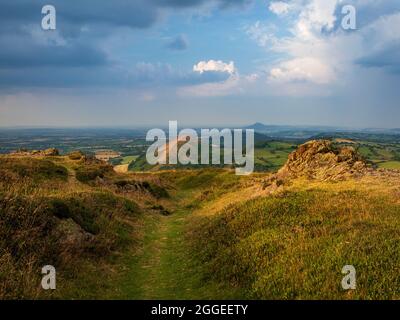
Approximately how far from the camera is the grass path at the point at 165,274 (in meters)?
14.3

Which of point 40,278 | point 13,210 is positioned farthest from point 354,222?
point 13,210

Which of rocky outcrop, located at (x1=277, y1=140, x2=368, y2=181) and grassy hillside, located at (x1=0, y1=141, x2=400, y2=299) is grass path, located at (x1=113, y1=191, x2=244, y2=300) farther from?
rocky outcrop, located at (x1=277, y1=140, x2=368, y2=181)

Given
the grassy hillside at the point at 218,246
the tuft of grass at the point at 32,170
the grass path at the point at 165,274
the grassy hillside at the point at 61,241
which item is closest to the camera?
the grassy hillside at the point at 218,246

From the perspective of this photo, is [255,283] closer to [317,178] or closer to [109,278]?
[109,278]

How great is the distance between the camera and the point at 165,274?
1711cm

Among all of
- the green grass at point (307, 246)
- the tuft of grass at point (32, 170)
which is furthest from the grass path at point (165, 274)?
the tuft of grass at point (32, 170)

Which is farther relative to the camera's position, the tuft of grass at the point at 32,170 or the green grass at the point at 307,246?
the tuft of grass at the point at 32,170

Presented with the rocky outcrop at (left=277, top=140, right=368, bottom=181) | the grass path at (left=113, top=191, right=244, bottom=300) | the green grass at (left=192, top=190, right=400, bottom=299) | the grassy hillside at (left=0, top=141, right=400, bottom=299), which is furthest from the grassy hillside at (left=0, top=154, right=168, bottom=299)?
the rocky outcrop at (left=277, top=140, right=368, bottom=181)

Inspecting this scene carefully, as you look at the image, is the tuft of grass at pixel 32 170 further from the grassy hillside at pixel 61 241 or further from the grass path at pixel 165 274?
the grass path at pixel 165 274

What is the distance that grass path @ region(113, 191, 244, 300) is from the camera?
14.3 metres

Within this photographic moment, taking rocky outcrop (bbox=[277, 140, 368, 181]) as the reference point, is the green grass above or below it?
below

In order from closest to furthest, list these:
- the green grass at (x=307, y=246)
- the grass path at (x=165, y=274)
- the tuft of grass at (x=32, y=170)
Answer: the green grass at (x=307, y=246) < the grass path at (x=165, y=274) < the tuft of grass at (x=32, y=170)

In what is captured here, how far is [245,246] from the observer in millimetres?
17219
